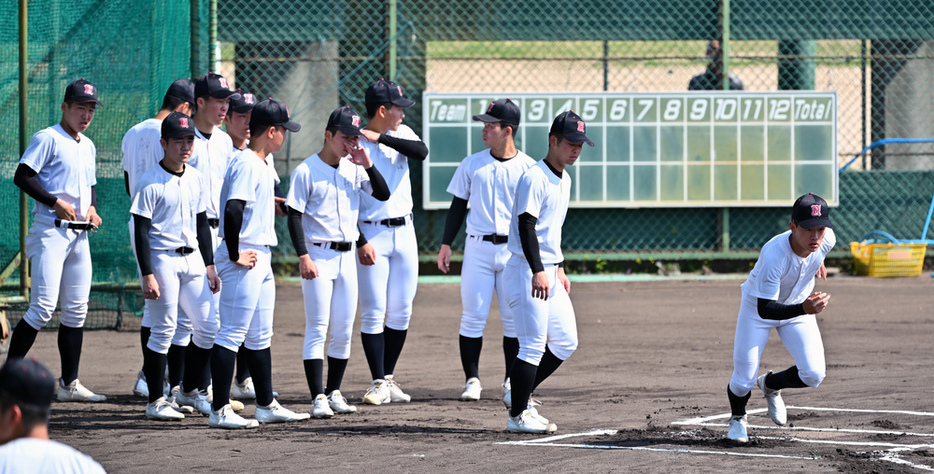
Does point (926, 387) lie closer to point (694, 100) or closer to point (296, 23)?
point (694, 100)

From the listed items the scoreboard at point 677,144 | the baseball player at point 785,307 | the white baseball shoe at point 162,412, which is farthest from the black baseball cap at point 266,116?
the scoreboard at point 677,144

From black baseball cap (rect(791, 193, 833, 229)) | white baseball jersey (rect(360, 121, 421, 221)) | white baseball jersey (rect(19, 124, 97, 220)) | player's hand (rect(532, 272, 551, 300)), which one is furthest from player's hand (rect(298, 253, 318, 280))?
black baseball cap (rect(791, 193, 833, 229))

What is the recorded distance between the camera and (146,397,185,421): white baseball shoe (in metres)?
6.35

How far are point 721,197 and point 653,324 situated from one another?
12.4 ft

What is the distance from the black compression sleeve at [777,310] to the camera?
5.49 metres

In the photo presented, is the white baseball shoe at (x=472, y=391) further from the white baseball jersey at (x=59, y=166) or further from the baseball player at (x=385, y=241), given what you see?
the white baseball jersey at (x=59, y=166)

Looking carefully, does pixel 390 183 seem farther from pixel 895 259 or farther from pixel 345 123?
pixel 895 259

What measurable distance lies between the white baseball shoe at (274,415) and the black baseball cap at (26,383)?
12.7 feet

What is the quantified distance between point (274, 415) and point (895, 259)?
9.77 metres

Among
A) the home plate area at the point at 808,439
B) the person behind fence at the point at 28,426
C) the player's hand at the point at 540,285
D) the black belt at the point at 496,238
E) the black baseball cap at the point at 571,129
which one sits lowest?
the home plate area at the point at 808,439

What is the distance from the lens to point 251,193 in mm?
6086

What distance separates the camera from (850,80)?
2959cm

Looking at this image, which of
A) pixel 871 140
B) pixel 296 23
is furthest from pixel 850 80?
pixel 296 23

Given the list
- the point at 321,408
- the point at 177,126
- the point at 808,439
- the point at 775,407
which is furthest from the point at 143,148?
the point at 808,439
